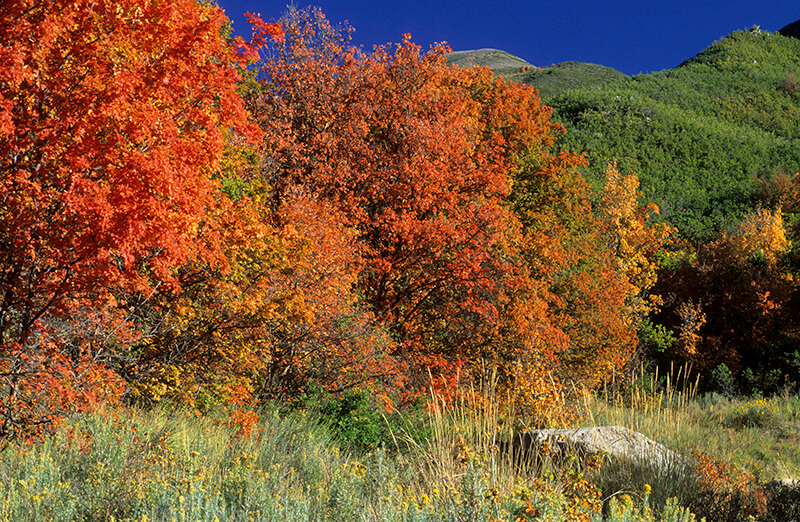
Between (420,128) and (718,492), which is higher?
(420,128)

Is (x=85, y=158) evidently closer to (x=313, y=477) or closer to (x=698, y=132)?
(x=313, y=477)

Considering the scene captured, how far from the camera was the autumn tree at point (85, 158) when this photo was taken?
5918 mm

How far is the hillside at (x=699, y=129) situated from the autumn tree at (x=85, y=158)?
4147 cm

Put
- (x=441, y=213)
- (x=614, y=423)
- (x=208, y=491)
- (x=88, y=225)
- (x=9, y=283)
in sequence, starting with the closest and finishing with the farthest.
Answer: (x=208, y=491)
(x=88, y=225)
(x=9, y=283)
(x=614, y=423)
(x=441, y=213)

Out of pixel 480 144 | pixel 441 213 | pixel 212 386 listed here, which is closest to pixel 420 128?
pixel 441 213

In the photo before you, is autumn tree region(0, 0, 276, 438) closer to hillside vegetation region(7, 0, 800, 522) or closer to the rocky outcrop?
hillside vegetation region(7, 0, 800, 522)

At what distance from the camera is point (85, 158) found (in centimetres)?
593

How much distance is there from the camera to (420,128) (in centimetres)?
1631

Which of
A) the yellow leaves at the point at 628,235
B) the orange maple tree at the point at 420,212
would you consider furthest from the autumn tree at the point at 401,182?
the yellow leaves at the point at 628,235

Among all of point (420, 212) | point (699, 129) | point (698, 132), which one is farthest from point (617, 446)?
point (699, 129)

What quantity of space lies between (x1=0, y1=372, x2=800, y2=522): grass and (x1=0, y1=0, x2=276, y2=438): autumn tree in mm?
1239

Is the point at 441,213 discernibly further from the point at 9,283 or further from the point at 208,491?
the point at 208,491

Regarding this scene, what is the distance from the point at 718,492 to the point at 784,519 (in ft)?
2.01

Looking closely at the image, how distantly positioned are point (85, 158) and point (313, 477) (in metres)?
4.04
